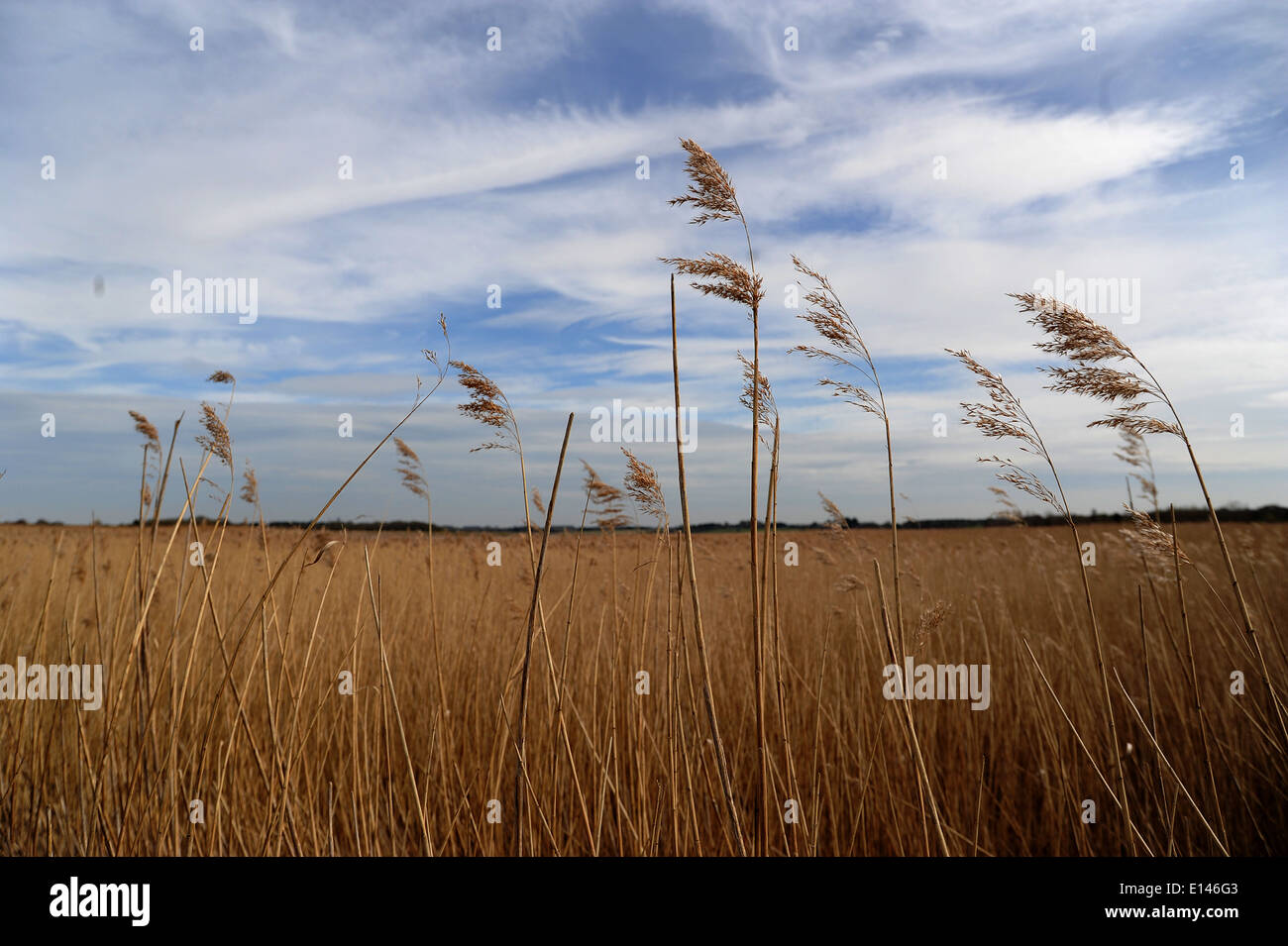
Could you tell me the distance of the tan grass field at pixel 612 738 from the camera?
2604 millimetres

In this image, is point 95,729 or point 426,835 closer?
point 426,835

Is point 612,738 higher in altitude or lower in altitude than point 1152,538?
lower

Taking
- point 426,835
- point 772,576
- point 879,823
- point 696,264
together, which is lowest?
point 879,823

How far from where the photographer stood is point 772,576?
203 cm

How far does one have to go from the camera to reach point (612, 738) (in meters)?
2.63

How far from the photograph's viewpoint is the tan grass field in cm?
260

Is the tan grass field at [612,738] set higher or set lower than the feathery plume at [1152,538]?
lower

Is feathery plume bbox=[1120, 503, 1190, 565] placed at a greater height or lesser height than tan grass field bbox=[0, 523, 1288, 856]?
greater
